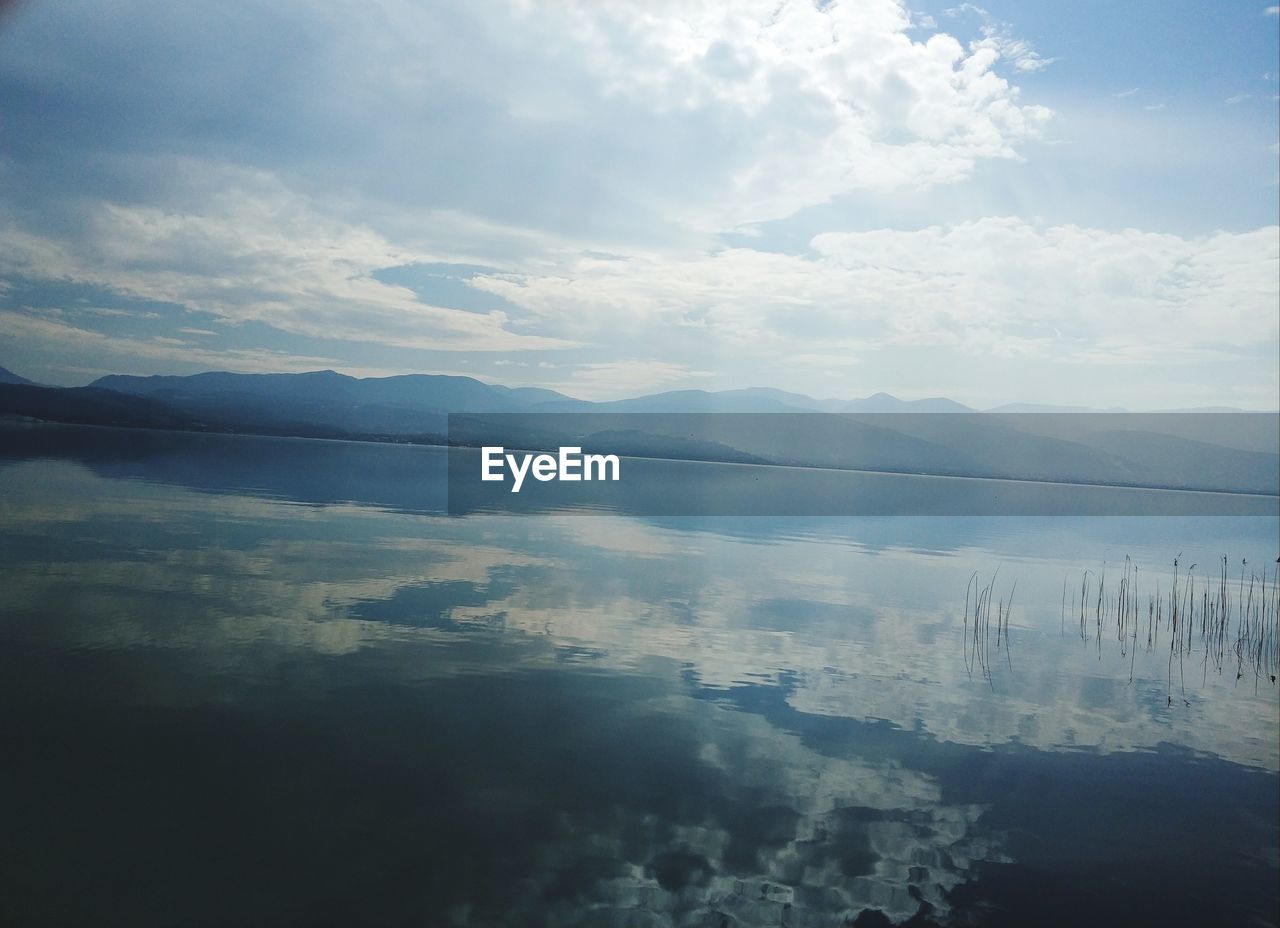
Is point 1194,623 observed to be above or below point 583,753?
below

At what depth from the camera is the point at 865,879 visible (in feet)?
25.7

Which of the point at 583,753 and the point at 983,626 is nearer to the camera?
the point at 583,753

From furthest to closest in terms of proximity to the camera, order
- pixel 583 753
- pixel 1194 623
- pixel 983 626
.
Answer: pixel 1194 623 → pixel 983 626 → pixel 583 753

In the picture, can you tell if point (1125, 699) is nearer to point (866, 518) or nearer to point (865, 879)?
point (865, 879)

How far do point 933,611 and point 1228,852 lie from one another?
1259 cm

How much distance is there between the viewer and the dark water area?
7.33 meters

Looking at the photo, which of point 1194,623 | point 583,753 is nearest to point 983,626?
point 1194,623

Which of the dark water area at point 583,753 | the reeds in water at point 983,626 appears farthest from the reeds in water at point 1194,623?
the reeds in water at point 983,626

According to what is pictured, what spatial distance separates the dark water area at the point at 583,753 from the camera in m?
7.33

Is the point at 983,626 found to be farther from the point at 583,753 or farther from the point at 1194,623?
the point at 583,753

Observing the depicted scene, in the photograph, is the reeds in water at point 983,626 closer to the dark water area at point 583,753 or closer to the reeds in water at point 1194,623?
the dark water area at point 583,753

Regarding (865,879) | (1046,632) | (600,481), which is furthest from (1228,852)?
(600,481)

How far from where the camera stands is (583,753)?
10422 mm

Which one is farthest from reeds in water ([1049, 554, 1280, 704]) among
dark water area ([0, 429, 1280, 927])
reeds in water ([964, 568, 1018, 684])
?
reeds in water ([964, 568, 1018, 684])
